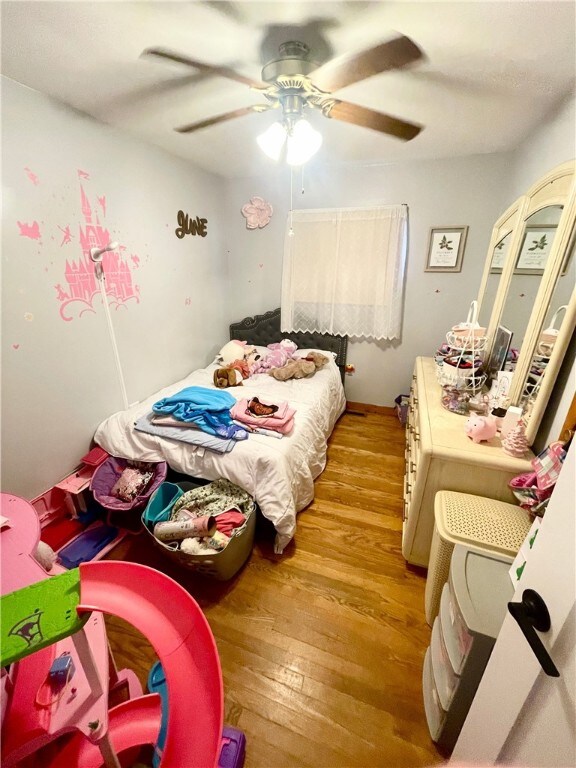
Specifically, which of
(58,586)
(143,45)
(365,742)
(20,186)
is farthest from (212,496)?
(143,45)

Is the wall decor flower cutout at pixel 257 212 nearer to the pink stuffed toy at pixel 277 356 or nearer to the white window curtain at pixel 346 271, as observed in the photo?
the white window curtain at pixel 346 271

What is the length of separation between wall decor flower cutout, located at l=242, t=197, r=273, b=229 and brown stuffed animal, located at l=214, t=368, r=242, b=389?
1.63 metres

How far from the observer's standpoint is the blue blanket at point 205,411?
1938 millimetres

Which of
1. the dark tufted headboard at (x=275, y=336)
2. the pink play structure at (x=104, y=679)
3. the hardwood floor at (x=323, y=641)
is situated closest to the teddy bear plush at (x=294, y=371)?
the dark tufted headboard at (x=275, y=336)

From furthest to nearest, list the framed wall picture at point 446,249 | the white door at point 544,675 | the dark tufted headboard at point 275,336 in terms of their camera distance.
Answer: the dark tufted headboard at point 275,336 < the framed wall picture at point 446,249 < the white door at point 544,675

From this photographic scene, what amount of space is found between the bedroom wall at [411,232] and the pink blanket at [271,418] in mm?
1546

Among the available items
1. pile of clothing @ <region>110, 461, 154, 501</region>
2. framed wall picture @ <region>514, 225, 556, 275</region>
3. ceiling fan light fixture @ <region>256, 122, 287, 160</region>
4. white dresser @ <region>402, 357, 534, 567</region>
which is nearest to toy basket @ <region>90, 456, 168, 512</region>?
pile of clothing @ <region>110, 461, 154, 501</region>

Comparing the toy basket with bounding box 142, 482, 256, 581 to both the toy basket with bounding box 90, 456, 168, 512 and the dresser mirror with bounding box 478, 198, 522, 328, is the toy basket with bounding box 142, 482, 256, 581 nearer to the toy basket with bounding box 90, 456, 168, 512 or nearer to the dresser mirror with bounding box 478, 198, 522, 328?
the toy basket with bounding box 90, 456, 168, 512

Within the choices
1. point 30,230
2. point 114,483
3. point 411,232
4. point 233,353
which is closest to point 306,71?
point 30,230

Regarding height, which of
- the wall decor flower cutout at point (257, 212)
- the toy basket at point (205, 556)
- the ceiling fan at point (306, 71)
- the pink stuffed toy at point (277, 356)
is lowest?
the toy basket at point (205, 556)

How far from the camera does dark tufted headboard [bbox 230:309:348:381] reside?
3.32 m

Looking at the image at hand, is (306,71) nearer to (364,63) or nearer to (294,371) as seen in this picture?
(364,63)

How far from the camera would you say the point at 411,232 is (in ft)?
9.29

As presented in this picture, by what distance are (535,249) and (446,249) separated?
50.6 inches
